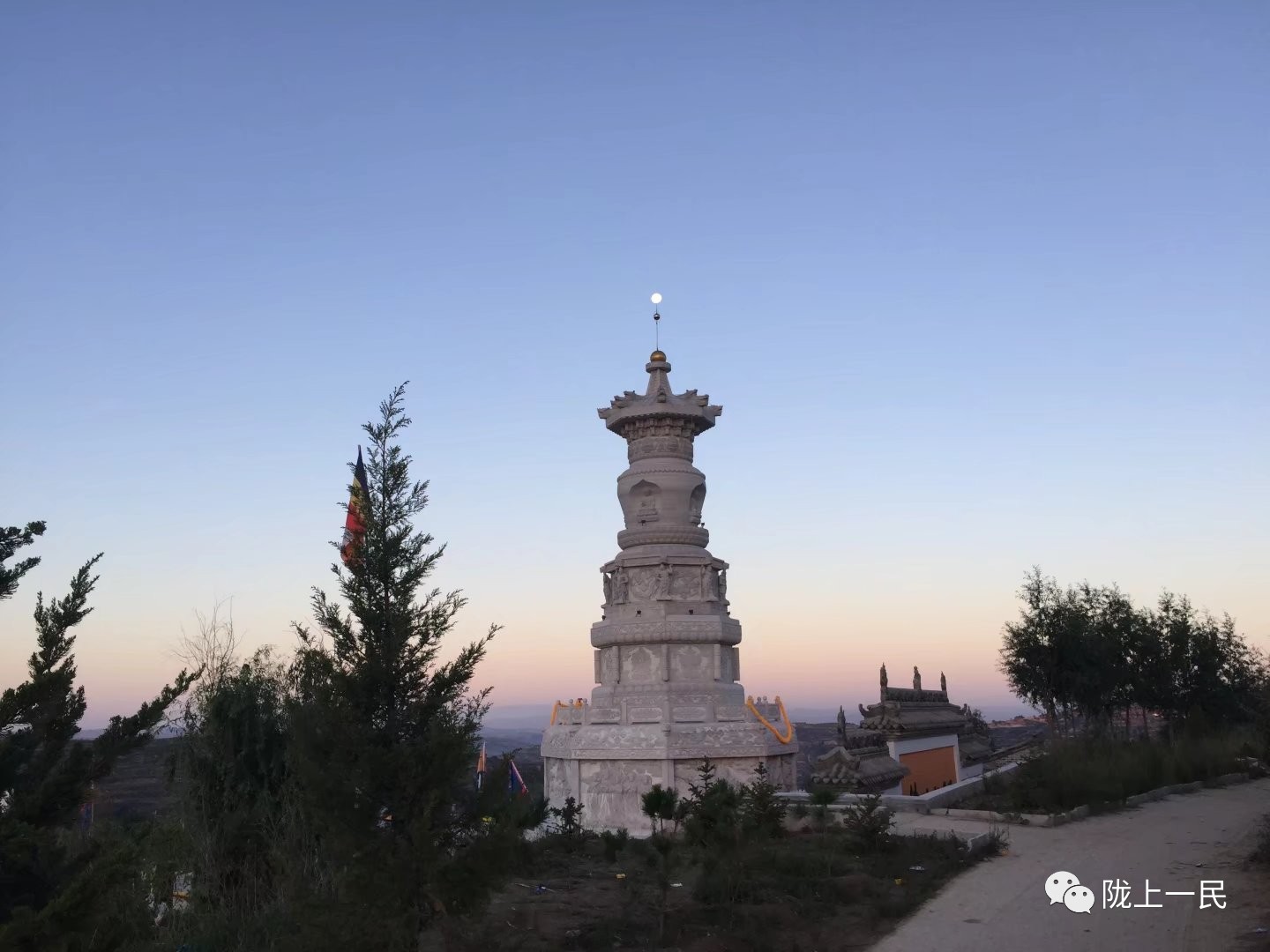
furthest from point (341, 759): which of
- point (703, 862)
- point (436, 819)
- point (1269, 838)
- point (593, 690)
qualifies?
point (593, 690)

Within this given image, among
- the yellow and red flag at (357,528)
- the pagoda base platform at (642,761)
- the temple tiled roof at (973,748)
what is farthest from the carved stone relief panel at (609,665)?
the temple tiled roof at (973,748)

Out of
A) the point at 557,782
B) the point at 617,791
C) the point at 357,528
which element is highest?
the point at 357,528

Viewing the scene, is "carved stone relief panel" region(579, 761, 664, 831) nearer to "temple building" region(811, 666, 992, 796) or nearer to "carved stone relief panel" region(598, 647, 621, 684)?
"carved stone relief panel" region(598, 647, 621, 684)

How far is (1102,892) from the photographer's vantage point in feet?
48.8

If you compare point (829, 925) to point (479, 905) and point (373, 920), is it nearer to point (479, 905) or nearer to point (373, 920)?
point (479, 905)

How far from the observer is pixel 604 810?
82.4 ft

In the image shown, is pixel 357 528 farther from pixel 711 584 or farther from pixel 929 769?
pixel 929 769

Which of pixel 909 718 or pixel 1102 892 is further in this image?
pixel 909 718

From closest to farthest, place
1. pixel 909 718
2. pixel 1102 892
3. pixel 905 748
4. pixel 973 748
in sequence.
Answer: pixel 1102 892 < pixel 905 748 < pixel 909 718 < pixel 973 748

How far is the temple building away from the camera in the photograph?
87.3 feet

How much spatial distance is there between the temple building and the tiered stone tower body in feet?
5.68

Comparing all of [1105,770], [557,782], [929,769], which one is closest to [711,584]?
[557,782]

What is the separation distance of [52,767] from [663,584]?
63.1 feet

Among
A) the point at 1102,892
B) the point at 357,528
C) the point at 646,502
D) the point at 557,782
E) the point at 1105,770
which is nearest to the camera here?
the point at 357,528
